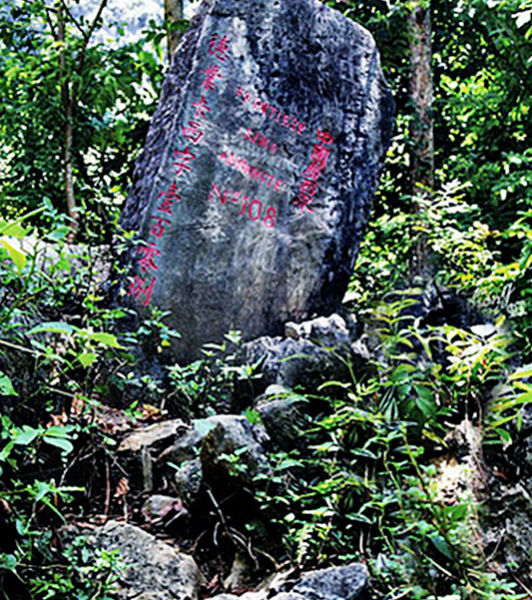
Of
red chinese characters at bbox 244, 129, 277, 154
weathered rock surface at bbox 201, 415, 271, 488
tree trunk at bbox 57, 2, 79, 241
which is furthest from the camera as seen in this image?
tree trunk at bbox 57, 2, 79, 241

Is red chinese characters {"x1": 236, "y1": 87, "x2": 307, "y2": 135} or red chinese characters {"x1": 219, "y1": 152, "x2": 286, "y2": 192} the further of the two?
red chinese characters {"x1": 236, "y1": 87, "x2": 307, "y2": 135}

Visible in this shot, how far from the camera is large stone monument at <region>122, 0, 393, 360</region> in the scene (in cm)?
409

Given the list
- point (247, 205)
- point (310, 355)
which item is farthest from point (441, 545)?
point (247, 205)

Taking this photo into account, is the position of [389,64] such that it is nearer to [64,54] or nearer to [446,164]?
[446,164]

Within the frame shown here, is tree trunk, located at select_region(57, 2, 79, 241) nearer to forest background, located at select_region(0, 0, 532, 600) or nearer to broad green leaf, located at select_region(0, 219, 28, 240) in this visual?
forest background, located at select_region(0, 0, 532, 600)

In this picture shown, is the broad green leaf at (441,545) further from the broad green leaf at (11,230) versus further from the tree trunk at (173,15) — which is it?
the tree trunk at (173,15)

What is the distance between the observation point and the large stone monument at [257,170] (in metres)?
4.09

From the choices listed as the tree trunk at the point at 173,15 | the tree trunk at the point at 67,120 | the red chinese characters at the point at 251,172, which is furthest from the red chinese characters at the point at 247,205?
the tree trunk at the point at 173,15

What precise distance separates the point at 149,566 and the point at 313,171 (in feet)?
10.1

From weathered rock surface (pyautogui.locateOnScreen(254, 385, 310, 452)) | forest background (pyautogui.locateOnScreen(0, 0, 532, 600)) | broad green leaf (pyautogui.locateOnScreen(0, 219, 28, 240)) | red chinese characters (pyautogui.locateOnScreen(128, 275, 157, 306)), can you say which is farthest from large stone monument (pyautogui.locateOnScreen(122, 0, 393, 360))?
broad green leaf (pyautogui.locateOnScreen(0, 219, 28, 240))

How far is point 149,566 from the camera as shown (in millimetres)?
2168

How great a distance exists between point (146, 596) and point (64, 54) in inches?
189

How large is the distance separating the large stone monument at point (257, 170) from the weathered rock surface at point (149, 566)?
6.00 feet

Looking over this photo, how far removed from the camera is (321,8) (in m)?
4.77
